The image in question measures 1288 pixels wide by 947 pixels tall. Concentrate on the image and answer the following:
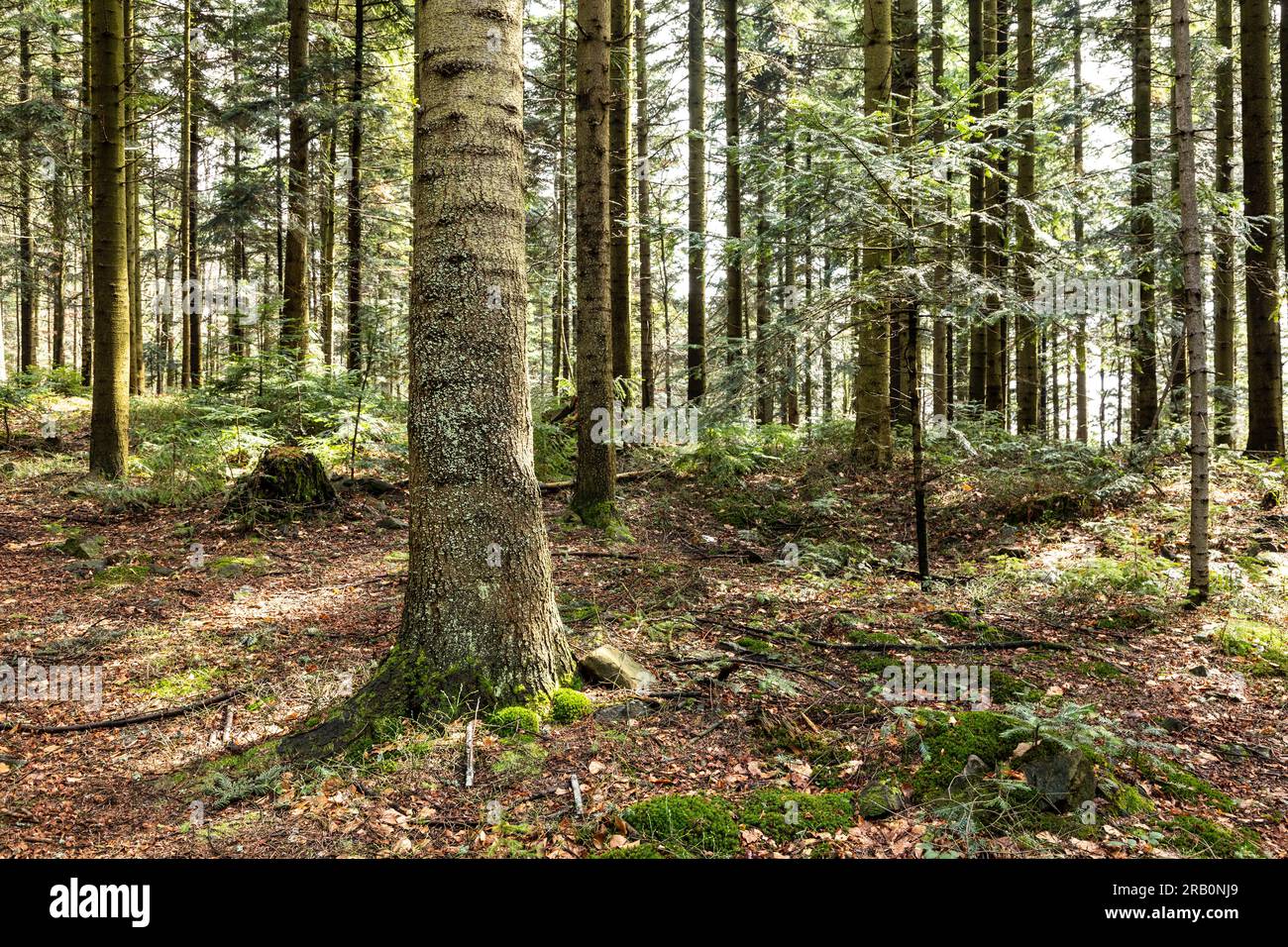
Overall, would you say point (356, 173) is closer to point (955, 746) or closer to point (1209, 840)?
point (955, 746)

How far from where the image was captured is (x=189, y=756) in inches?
150

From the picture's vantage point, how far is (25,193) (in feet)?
65.3

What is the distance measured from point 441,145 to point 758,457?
8523 mm

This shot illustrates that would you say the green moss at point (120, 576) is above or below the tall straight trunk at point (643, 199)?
below

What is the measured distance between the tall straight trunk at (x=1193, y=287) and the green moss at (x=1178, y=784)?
10.8 feet

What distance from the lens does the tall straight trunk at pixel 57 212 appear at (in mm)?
15395

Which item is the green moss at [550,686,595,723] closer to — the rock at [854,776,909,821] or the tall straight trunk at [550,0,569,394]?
the rock at [854,776,909,821]

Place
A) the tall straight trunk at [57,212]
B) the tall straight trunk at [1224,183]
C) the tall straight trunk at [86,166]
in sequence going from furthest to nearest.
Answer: the tall straight trunk at [57,212] < the tall straight trunk at [1224,183] < the tall straight trunk at [86,166]

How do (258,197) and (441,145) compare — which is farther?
(258,197)

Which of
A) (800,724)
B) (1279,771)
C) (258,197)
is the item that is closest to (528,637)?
(800,724)

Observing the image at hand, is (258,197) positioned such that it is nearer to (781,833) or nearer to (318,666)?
(318,666)

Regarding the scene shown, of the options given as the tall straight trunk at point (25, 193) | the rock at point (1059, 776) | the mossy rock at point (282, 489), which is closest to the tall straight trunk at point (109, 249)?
the mossy rock at point (282, 489)

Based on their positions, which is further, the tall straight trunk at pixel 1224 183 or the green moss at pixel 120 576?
the tall straight trunk at pixel 1224 183

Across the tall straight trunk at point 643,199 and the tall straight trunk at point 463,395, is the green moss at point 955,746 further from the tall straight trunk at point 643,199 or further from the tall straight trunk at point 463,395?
the tall straight trunk at point 643,199
